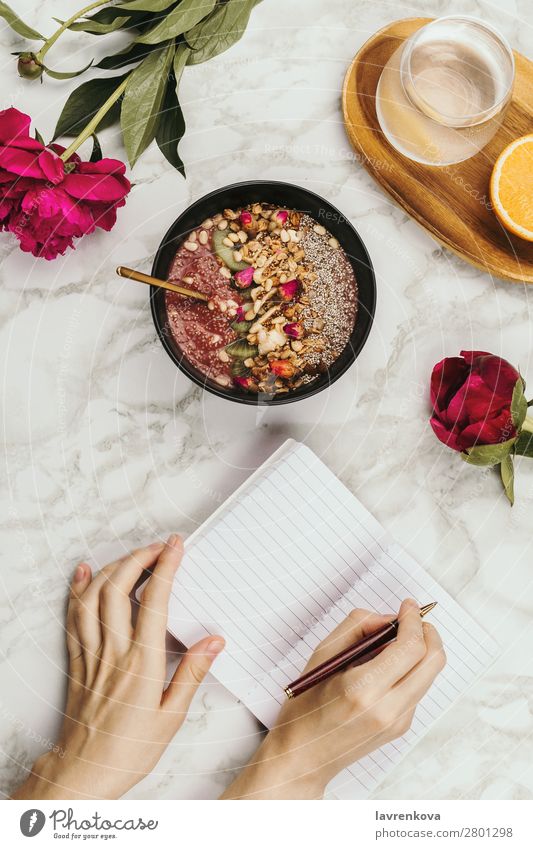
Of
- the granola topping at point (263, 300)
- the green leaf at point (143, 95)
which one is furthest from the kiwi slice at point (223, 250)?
the green leaf at point (143, 95)

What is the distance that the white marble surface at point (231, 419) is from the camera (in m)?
0.65

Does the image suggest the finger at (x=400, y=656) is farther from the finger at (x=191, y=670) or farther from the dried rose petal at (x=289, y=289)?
the dried rose petal at (x=289, y=289)

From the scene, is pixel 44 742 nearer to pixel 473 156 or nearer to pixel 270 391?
pixel 270 391

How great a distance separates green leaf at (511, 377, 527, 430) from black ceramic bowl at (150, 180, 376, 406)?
142mm

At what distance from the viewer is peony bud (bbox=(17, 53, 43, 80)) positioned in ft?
2.05

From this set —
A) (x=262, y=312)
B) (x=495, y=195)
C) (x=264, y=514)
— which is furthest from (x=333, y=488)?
A: (x=495, y=195)

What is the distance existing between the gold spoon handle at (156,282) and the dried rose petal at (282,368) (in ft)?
0.29

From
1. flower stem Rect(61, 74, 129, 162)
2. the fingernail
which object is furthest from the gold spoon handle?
the fingernail

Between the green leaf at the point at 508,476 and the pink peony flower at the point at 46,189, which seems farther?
the green leaf at the point at 508,476

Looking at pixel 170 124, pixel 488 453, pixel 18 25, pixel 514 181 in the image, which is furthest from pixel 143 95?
pixel 488 453

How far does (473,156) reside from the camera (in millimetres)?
641

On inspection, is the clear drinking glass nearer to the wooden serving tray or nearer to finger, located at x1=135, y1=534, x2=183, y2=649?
the wooden serving tray
